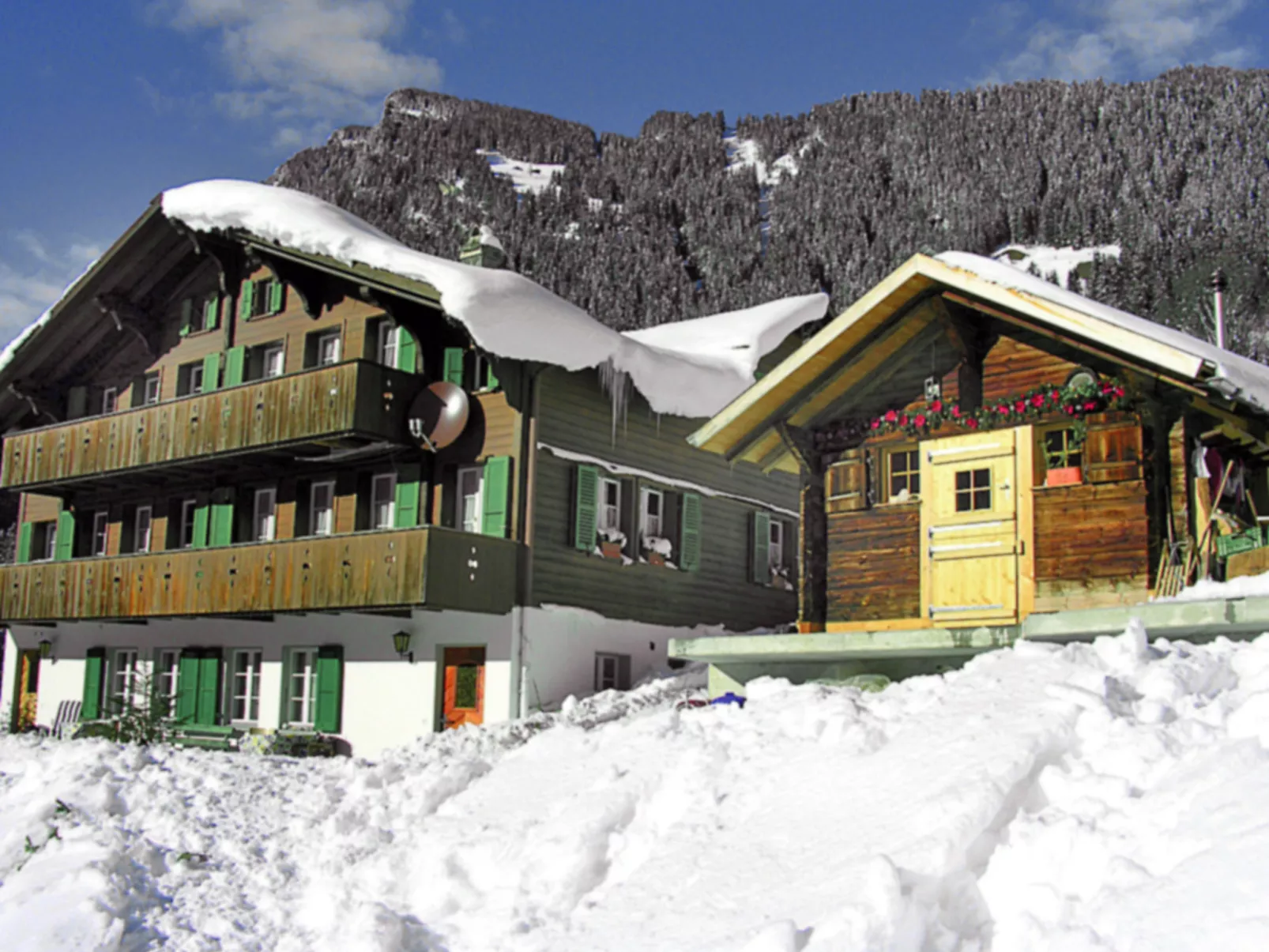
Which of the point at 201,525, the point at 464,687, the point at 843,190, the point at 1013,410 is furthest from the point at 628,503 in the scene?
the point at 843,190

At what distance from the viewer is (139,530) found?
25.2m

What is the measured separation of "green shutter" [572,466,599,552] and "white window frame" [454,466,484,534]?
145 centimetres

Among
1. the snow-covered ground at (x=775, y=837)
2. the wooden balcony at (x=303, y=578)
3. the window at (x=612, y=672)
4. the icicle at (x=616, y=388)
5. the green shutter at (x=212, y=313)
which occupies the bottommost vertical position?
the snow-covered ground at (x=775, y=837)

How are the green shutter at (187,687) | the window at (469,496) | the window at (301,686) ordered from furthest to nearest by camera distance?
the green shutter at (187,687) < the window at (301,686) < the window at (469,496)

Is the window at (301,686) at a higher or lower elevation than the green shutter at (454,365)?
lower

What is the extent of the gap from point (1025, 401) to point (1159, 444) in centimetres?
130

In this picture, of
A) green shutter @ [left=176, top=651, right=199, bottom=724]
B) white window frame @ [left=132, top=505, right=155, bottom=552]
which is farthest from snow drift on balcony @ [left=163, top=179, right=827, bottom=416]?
green shutter @ [left=176, top=651, right=199, bottom=724]

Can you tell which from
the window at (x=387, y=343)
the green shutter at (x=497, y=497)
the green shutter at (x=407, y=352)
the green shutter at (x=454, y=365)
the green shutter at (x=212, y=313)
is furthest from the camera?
the green shutter at (x=212, y=313)

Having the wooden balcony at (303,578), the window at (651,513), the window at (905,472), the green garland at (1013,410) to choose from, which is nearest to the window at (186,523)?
the wooden balcony at (303,578)

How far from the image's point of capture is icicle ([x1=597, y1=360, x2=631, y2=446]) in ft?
66.8

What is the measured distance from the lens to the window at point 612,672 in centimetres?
2030

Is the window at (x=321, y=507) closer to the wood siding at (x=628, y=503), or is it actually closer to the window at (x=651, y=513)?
the wood siding at (x=628, y=503)

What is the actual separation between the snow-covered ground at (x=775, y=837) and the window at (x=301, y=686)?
320 inches

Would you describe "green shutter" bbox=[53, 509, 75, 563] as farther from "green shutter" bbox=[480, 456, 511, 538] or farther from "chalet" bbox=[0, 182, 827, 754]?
"green shutter" bbox=[480, 456, 511, 538]
